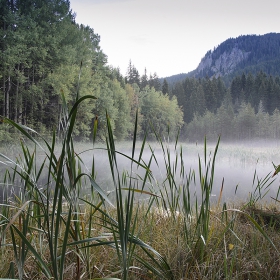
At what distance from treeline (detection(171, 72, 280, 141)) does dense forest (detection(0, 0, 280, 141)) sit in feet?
0.28

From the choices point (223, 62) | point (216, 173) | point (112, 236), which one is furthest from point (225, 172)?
point (223, 62)

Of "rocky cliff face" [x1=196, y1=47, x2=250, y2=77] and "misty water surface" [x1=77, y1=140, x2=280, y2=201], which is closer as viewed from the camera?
"misty water surface" [x1=77, y1=140, x2=280, y2=201]

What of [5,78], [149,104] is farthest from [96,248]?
[149,104]

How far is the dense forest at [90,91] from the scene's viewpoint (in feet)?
29.0

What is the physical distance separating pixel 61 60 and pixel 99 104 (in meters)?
2.63

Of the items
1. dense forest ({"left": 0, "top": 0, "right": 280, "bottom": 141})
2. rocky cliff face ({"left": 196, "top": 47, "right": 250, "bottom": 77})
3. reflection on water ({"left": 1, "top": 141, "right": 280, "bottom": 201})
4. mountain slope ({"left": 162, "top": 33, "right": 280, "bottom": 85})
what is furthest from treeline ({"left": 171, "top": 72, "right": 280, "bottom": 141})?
rocky cliff face ({"left": 196, "top": 47, "right": 250, "bottom": 77})

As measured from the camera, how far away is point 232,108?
27.3 m

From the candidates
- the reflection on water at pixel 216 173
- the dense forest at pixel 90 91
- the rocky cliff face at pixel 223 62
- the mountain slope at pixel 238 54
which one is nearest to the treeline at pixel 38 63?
the dense forest at pixel 90 91

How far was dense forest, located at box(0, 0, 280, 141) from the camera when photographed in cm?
884

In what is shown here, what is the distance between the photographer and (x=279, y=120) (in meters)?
24.3

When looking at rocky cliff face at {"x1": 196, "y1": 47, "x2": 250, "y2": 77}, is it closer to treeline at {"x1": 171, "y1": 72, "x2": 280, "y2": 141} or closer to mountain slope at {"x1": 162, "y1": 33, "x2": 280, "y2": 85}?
mountain slope at {"x1": 162, "y1": 33, "x2": 280, "y2": 85}

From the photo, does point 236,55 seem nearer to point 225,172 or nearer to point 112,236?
point 225,172

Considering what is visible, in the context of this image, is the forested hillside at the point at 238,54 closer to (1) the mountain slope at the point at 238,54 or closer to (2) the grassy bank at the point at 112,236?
(1) the mountain slope at the point at 238,54

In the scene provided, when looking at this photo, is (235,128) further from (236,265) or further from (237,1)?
(236,265)
